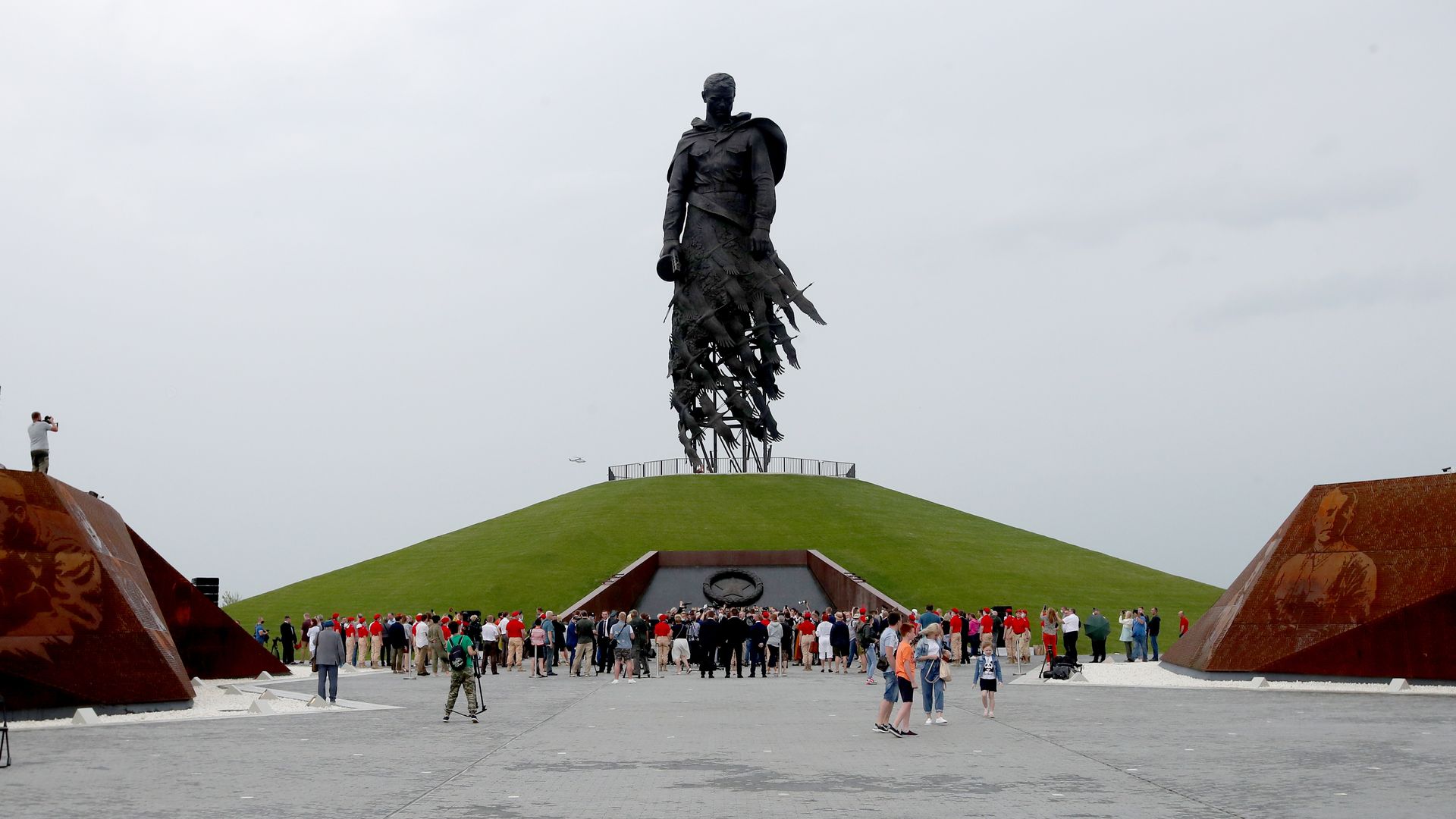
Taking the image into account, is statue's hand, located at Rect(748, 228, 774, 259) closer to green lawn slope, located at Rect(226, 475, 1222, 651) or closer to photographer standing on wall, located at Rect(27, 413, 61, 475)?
green lawn slope, located at Rect(226, 475, 1222, 651)

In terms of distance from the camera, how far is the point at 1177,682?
24.1m

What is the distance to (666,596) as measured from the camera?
140 feet

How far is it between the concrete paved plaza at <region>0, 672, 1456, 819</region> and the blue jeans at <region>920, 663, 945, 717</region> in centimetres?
38

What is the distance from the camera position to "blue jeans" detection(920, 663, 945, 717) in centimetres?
1731

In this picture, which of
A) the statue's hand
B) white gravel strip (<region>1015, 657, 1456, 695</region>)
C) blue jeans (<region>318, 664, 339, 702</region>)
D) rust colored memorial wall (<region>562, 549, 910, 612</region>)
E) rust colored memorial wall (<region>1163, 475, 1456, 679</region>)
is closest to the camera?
blue jeans (<region>318, 664, 339, 702</region>)

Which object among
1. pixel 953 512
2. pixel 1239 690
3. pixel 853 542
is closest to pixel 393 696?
pixel 1239 690

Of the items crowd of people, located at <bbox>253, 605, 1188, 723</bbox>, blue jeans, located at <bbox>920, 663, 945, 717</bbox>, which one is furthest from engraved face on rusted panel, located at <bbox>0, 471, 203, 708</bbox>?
blue jeans, located at <bbox>920, 663, 945, 717</bbox>

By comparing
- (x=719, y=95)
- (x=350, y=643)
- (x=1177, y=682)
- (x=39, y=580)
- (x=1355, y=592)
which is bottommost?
(x=1177, y=682)

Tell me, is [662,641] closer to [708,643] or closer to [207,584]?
[708,643]

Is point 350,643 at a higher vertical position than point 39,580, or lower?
lower

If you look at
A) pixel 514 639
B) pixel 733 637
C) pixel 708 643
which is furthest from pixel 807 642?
pixel 514 639

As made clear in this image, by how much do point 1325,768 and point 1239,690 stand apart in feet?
33.7

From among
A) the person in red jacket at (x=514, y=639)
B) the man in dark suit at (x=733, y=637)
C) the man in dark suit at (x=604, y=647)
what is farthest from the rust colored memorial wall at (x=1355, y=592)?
the person in red jacket at (x=514, y=639)

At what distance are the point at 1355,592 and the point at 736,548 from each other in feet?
88.5
